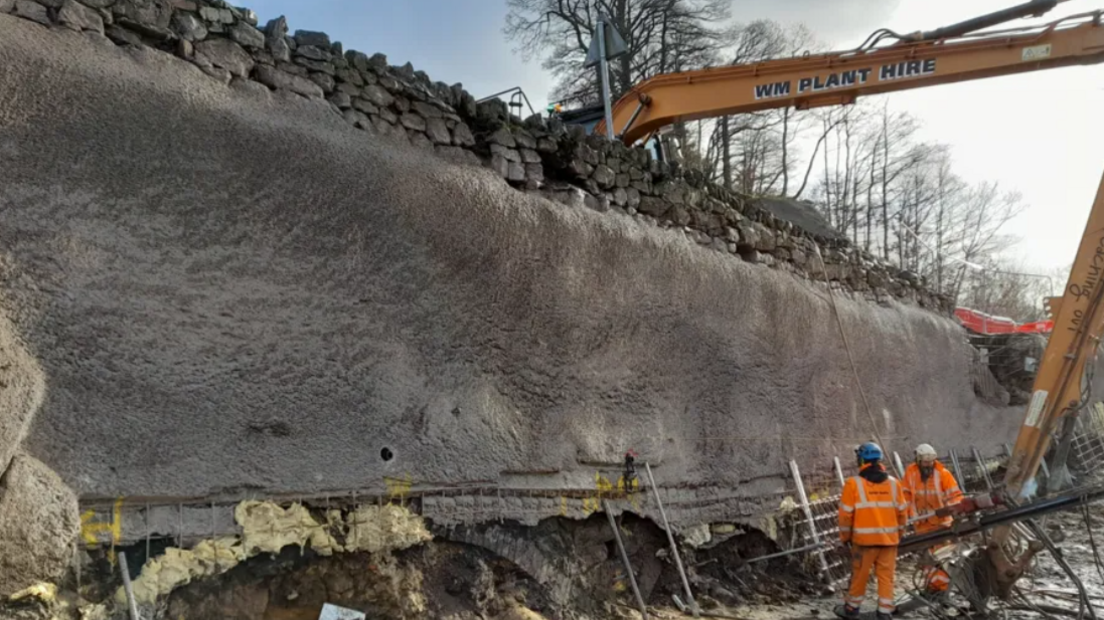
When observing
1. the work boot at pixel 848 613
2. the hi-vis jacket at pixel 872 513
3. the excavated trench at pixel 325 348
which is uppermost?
the excavated trench at pixel 325 348

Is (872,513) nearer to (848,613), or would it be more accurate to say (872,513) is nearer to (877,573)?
(877,573)

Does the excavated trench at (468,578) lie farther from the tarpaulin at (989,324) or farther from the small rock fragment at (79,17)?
the tarpaulin at (989,324)

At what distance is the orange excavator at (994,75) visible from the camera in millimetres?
5484

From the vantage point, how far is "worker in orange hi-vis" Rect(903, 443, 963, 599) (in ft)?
18.4

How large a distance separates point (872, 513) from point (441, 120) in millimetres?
3920

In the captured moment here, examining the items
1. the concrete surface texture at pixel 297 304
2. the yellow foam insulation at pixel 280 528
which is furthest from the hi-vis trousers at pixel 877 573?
the yellow foam insulation at pixel 280 528

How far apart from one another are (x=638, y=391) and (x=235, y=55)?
10.9 feet

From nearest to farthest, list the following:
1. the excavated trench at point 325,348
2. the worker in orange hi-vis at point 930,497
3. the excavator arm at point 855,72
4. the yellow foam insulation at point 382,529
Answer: the excavated trench at point 325,348, the yellow foam insulation at point 382,529, the worker in orange hi-vis at point 930,497, the excavator arm at point 855,72

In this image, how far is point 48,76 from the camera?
333 centimetres

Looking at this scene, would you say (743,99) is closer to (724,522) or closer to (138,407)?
(724,522)


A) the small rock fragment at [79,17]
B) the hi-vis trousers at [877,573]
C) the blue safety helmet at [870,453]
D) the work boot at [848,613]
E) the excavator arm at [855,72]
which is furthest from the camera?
the excavator arm at [855,72]

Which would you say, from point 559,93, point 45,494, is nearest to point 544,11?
point 559,93

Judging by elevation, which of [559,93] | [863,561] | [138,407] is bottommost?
[863,561]

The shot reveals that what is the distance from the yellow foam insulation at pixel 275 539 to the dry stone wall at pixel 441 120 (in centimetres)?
220
